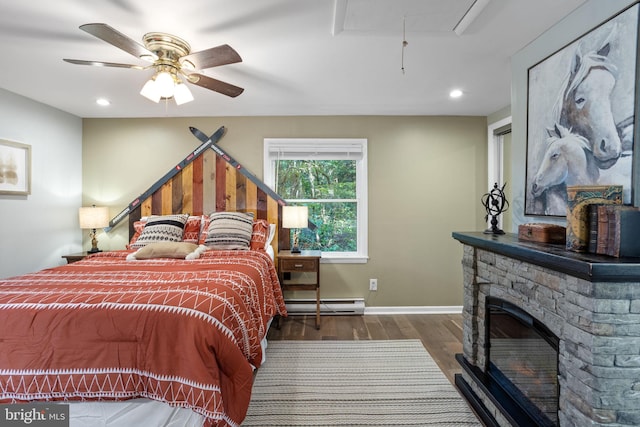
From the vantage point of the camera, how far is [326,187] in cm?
369

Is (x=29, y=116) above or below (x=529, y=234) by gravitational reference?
above

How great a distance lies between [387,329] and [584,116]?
7.87 ft

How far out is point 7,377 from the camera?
53.7 inches

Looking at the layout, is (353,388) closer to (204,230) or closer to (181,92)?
(204,230)

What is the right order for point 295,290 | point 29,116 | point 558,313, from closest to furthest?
point 558,313 < point 29,116 < point 295,290

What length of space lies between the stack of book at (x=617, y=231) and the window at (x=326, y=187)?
245 cm

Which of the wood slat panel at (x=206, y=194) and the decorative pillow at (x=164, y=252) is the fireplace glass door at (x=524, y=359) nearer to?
the decorative pillow at (x=164, y=252)

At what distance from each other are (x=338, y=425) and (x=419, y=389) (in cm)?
67

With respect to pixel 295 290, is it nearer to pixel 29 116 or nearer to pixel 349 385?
pixel 349 385

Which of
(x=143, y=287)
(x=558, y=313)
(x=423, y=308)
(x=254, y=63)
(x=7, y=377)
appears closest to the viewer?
(x=558, y=313)

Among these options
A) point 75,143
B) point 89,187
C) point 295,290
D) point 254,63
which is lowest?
point 295,290

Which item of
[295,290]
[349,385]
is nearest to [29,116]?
[295,290]

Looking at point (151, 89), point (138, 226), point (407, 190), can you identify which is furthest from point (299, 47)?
point (138, 226)

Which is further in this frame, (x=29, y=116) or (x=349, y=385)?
(x=29, y=116)
